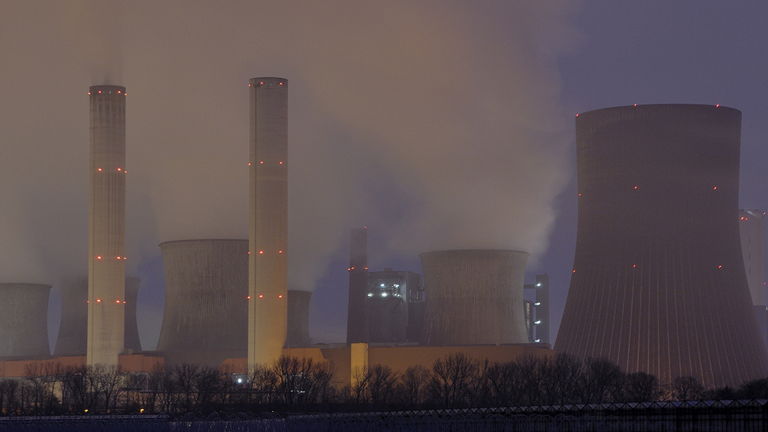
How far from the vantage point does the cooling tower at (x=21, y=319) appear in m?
53.8

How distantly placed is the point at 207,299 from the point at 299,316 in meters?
5.49

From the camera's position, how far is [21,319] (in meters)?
54.0

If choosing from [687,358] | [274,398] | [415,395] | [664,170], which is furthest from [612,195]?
[274,398]

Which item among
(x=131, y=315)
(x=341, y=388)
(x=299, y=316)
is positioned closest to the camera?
(x=341, y=388)

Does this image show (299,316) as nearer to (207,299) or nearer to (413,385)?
(207,299)

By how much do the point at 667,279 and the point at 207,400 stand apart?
14.7m

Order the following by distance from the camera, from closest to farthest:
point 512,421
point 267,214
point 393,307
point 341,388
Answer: point 512,421
point 341,388
point 267,214
point 393,307

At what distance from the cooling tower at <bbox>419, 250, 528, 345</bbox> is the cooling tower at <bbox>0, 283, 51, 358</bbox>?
16.3 meters

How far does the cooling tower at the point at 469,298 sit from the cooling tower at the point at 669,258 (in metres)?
9.87

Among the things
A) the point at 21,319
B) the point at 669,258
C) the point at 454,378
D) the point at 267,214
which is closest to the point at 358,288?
the point at 267,214

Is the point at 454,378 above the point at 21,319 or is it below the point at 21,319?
below

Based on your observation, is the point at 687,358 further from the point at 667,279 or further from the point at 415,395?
the point at 415,395

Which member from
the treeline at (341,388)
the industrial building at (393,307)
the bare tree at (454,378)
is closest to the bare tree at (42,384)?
the treeline at (341,388)

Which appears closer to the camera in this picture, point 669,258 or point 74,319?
point 669,258
